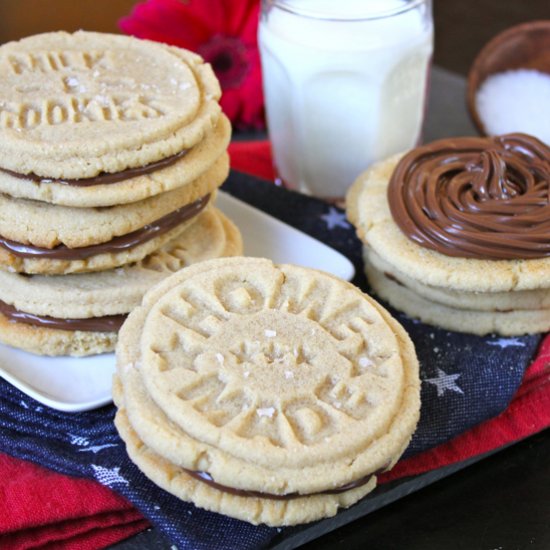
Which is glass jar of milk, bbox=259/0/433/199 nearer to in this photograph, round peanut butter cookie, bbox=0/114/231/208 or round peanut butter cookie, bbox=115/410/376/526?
round peanut butter cookie, bbox=0/114/231/208

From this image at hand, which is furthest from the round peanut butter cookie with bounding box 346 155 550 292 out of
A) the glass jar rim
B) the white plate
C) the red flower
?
the red flower

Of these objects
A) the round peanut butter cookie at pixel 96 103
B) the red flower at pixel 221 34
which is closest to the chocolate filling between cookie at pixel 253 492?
the round peanut butter cookie at pixel 96 103

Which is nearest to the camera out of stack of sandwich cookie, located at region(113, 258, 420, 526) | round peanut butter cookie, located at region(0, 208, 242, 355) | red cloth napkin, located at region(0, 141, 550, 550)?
stack of sandwich cookie, located at region(113, 258, 420, 526)

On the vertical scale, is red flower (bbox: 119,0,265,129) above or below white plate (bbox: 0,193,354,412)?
above

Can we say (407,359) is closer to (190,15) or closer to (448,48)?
(190,15)

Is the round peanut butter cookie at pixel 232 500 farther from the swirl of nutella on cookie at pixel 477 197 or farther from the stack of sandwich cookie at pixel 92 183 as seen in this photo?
the swirl of nutella on cookie at pixel 477 197

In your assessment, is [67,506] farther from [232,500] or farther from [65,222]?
[65,222]

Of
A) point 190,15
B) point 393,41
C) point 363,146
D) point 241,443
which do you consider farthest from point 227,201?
point 241,443

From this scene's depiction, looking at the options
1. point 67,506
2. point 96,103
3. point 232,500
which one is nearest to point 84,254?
point 96,103
